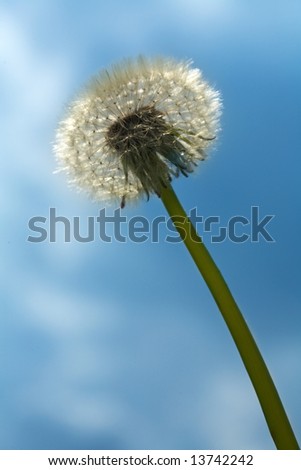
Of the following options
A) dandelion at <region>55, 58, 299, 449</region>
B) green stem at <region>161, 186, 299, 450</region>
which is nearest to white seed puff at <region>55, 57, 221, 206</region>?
dandelion at <region>55, 58, 299, 449</region>

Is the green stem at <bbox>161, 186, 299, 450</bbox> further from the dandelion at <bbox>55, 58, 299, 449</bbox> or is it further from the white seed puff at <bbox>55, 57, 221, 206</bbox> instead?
the white seed puff at <bbox>55, 57, 221, 206</bbox>

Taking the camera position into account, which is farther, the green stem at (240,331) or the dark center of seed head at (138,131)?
the dark center of seed head at (138,131)

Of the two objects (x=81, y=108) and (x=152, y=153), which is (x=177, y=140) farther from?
(x=81, y=108)

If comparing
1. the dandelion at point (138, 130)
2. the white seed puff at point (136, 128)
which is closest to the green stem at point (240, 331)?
Result: the dandelion at point (138, 130)

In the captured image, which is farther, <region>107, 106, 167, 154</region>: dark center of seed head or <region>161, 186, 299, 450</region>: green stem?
<region>107, 106, 167, 154</region>: dark center of seed head

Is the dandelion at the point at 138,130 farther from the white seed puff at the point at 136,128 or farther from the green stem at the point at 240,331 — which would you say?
the green stem at the point at 240,331
